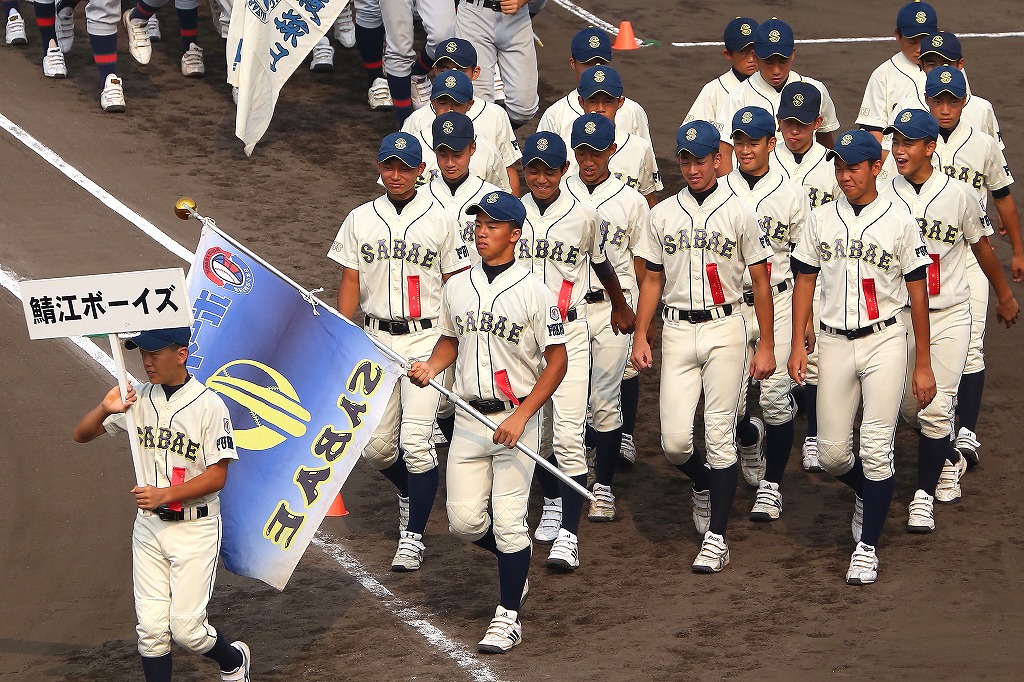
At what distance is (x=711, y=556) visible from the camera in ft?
28.7

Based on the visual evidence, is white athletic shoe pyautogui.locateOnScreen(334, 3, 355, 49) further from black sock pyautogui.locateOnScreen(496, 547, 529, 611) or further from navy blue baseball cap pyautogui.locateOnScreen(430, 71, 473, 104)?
black sock pyautogui.locateOnScreen(496, 547, 529, 611)

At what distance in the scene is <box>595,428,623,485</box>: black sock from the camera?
946 centimetres

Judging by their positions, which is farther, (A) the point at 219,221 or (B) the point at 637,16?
(B) the point at 637,16

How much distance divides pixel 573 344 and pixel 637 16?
974cm

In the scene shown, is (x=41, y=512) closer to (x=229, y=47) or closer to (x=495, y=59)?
(x=229, y=47)

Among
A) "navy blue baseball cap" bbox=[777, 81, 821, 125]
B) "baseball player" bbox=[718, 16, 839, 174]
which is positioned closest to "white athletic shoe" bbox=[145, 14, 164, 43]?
"baseball player" bbox=[718, 16, 839, 174]

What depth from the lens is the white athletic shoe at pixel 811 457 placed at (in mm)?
10141

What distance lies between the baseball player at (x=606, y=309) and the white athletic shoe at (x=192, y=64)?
6.75 metres

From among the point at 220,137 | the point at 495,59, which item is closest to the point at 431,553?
the point at 495,59

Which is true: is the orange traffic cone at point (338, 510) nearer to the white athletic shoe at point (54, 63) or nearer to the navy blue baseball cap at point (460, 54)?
the navy blue baseball cap at point (460, 54)

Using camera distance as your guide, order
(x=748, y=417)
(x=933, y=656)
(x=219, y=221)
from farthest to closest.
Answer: (x=219, y=221) → (x=748, y=417) → (x=933, y=656)

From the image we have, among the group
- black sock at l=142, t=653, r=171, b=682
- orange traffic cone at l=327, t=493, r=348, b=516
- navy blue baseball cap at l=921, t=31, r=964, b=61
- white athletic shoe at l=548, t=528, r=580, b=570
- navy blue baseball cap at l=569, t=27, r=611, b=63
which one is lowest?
orange traffic cone at l=327, t=493, r=348, b=516

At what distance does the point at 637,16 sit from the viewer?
17.9m

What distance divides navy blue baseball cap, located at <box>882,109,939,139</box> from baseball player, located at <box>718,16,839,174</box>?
1774 mm
